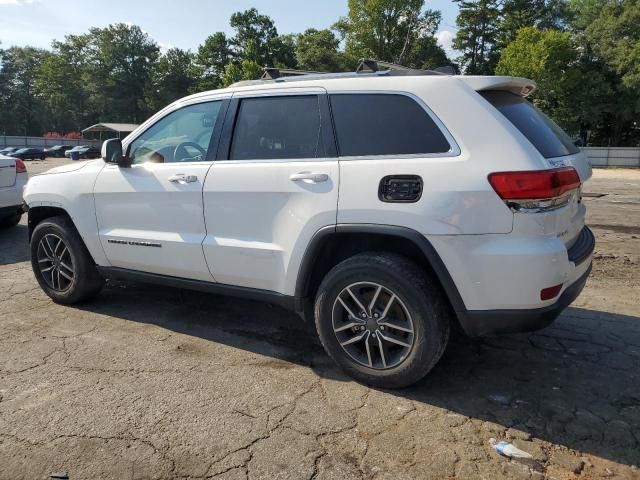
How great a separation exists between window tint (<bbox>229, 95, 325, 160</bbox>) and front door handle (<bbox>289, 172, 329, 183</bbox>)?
0.16 meters

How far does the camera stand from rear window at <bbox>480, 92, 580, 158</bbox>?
305cm

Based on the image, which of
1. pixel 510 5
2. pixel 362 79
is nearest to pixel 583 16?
pixel 510 5

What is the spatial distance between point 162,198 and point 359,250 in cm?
161

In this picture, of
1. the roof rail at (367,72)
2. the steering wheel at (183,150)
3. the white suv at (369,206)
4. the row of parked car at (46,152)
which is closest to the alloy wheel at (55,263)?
the white suv at (369,206)

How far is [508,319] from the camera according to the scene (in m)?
2.92

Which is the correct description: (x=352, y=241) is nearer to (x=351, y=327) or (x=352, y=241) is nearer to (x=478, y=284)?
(x=351, y=327)

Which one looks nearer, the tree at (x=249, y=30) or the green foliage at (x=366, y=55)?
the green foliage at (x=366, y=55)

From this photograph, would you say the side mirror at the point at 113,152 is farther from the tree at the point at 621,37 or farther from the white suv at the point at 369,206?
the tree at the point at 621,37

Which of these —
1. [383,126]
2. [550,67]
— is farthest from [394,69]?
[550,67]

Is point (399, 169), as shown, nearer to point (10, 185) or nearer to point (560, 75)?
point (10, 185)

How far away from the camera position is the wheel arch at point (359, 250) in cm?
297

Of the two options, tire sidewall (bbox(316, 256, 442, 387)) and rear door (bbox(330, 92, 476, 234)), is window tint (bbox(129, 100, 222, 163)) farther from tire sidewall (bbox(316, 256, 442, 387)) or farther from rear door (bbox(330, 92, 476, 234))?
tire sidewall (bbox(316, 256, 442, 387))

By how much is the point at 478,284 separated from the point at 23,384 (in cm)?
291

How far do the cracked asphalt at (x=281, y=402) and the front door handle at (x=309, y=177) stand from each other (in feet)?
4.27
